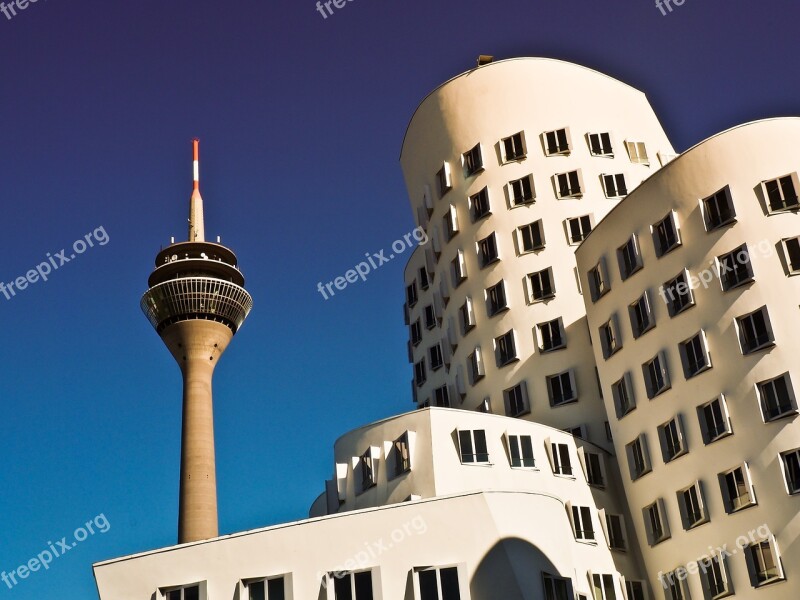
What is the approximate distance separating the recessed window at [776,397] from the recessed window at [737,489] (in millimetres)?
1849

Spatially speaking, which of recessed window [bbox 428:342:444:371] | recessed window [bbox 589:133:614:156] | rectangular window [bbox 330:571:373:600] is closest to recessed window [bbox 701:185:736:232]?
recessed window [bbox 589:133:614:156]

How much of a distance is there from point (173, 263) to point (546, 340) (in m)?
36.3

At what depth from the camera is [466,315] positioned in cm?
4638

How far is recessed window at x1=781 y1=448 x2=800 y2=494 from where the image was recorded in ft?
101

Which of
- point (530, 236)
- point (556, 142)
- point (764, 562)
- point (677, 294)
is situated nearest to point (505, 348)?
point (530, 236)

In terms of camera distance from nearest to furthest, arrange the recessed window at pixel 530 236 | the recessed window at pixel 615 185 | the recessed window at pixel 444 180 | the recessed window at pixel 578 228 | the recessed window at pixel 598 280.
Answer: the recessed window at pixel 598 280, the recessed window at pixel 578 228, the recessed window at pixel 530 236, the recessed window at pixel 615 185, the recessed window at pixel 444 180

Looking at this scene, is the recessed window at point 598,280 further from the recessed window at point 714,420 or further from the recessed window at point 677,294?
the recessed window at point 714,420

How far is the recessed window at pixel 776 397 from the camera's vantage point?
1248 inches

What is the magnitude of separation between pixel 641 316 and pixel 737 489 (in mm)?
7846

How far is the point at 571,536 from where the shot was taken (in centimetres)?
3450

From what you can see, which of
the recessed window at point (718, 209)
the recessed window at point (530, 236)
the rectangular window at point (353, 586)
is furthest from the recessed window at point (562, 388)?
the rectangular window at point (353, 586)

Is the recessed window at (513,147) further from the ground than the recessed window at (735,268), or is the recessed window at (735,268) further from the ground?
the recessed window at (513,147)

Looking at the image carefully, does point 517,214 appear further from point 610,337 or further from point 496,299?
point 610,337

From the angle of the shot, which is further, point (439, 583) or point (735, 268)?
point (735, 268)
